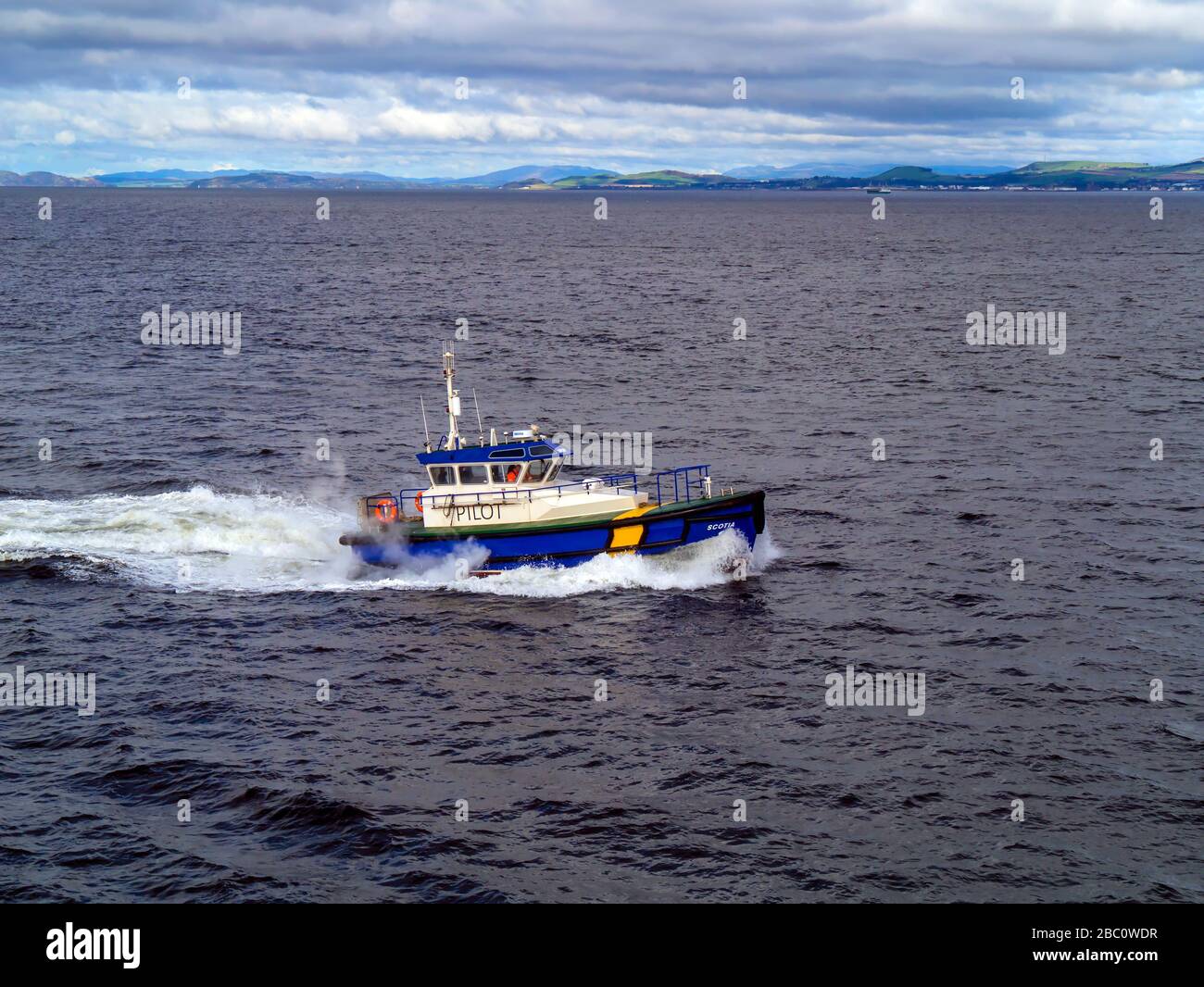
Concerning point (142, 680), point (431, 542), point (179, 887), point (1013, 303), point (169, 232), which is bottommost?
point (179, 887)

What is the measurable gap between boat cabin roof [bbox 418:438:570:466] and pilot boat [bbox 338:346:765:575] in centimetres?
3

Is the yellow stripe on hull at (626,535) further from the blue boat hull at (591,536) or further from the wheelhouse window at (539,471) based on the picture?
the wheelhouse window at (539,471)

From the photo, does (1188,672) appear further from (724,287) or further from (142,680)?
(724,287)

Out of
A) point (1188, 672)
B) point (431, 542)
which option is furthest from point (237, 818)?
point (1188, 672)

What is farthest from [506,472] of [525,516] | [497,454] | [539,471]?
[525,516]

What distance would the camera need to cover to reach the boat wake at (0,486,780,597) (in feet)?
117

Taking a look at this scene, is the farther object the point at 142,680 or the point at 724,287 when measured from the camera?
the point at 724,287

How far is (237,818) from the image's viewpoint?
23.0 m

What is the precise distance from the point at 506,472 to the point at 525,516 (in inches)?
60.1

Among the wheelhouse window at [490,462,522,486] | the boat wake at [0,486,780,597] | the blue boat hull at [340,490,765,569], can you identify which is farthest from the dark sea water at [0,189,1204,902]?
the wheelhouse window at [490,462,522,486]

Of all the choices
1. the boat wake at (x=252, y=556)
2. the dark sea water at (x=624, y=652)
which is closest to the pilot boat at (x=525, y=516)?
the boat wake at (x=252, y=556)

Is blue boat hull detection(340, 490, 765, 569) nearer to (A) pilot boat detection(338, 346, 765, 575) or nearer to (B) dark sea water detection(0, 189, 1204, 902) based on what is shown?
(A) pilot boat detection(338, 346, 765, 575)

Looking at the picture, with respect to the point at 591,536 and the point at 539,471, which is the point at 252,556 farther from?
the point at 591,536
